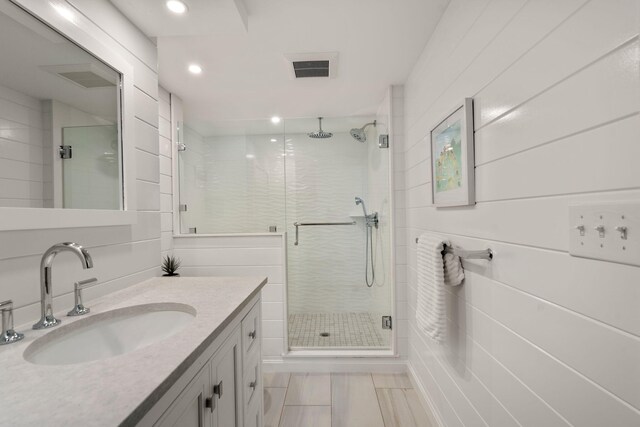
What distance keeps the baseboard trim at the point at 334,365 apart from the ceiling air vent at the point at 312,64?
2.24 meters

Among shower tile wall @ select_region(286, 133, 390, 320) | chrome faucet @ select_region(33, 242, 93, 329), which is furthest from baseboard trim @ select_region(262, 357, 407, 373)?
chrome faucet @ select_region(33, 242, 93, 329)

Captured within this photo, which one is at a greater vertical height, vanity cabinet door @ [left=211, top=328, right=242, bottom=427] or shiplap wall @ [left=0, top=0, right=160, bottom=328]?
shiplap wall @ [left=0, top=0, right=160, bottom=328]

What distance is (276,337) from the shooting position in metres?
2.38

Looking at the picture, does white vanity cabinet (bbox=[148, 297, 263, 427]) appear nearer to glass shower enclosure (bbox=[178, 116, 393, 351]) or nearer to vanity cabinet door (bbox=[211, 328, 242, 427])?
vanity cabinet door (bbox=[211, 328, 242, 427])

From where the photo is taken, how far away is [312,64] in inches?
75.5

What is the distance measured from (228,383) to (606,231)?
3.95ft

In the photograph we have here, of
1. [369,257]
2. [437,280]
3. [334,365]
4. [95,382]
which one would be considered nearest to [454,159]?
[437,280]

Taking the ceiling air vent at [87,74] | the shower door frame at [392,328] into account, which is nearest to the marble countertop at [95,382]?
the ceiling air vent at [87,74]

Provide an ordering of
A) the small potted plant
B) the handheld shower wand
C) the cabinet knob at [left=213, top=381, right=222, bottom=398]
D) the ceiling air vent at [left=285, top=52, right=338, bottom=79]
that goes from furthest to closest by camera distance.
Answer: the handheld shower wand < the small potted plant < the ceiling air vent at [left=285, top=52, right=338, bottom=79] < the cabinet knob at [left=213, top=381, right=222, bottom=398]

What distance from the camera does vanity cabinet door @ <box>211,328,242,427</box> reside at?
3.07ft

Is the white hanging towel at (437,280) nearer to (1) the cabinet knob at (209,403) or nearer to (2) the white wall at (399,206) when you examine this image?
(2) the white wall at (399,206)

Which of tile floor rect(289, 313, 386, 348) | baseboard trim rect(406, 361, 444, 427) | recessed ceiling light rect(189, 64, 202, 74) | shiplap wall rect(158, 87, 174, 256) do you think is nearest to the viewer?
baseboard trim rect(406, 361, 444, 427)

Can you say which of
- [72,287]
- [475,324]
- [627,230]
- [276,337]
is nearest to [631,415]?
[627,230]

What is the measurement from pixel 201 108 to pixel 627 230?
2.85 metres
